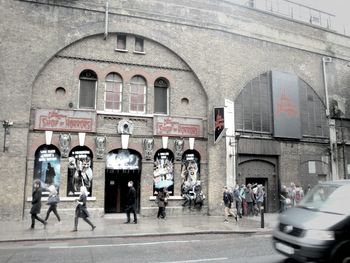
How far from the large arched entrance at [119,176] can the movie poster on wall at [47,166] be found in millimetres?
2436

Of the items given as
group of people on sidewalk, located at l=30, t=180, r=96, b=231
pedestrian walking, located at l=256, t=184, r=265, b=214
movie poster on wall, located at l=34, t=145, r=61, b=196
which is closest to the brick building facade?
movie poster on wall, located at l=34, t=145, r=61, b=196

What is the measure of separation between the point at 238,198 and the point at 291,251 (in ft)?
38.6

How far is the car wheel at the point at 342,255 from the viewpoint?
6.68 meters

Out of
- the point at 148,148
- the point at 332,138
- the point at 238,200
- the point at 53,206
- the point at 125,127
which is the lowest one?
the point at 53,206

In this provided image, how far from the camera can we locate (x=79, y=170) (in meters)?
18.2

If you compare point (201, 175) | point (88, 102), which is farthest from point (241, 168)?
point (88, 102)

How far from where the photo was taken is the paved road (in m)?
8.88

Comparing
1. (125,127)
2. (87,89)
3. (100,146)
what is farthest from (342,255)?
(87,89)

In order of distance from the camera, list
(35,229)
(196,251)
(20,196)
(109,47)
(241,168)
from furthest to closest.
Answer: (241,168) → (109,47) → (20,196) → (35,229) → (196,251)

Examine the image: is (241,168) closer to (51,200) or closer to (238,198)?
(238,198)

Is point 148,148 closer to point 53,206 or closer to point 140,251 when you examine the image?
point 53,206

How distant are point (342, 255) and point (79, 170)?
13.8 m

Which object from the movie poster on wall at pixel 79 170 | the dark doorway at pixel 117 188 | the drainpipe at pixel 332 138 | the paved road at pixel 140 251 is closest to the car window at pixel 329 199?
the paved road at pixel 140 251

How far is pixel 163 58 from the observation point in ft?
67.2
